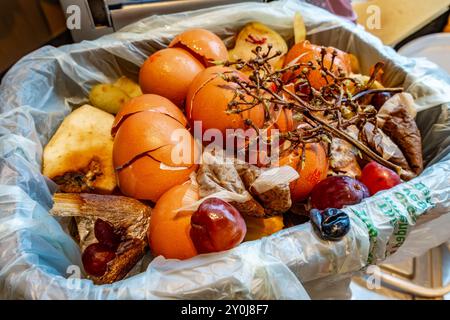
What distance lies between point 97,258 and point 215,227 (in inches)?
7.8

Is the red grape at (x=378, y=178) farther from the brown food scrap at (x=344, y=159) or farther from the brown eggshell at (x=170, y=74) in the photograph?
the brown eggshell at (x=170, y=74)

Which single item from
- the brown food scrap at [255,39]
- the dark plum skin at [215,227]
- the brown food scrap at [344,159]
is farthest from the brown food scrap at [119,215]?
the brown food scrap at [255,39]

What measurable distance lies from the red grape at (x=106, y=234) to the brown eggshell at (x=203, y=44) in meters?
0.35

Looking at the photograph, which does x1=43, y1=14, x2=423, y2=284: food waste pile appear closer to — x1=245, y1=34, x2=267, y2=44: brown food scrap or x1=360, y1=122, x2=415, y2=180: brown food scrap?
x1=360, y1=122, x2=415, y2=180: brown food scrap

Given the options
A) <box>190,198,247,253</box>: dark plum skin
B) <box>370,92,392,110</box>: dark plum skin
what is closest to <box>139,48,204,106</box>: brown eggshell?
<box>190,198,247,253</box>: dark plum skin

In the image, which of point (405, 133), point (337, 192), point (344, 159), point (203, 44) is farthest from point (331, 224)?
point (203, 44)

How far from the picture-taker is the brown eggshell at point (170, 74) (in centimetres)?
69

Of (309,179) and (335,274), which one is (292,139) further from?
(335,274)

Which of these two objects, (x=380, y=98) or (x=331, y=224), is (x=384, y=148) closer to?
(x=380, y=98)

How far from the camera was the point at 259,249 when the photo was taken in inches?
20.5

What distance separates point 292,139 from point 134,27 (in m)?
0.48

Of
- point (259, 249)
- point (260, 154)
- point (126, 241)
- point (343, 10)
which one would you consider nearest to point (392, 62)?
point (343, 10)

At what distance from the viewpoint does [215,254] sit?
0.51 metres
